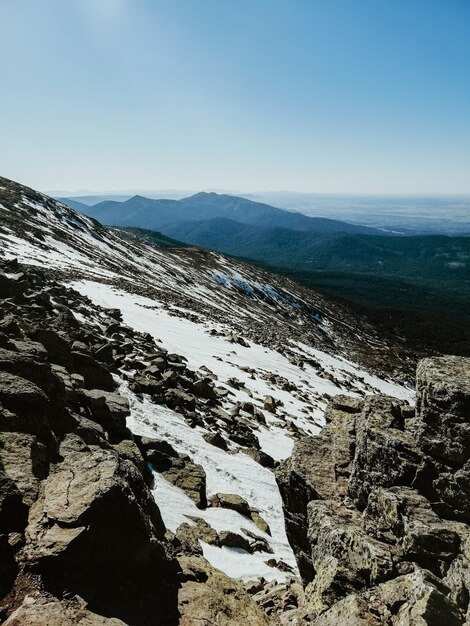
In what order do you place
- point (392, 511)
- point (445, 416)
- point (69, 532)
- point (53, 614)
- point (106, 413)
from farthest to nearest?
1. point (106, 413)
2. point (445, 416)
3. point (392, 511)
4. point (69, 532)
5. point (53, 614)

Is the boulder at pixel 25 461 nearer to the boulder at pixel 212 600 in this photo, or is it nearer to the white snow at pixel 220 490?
the boulder at pixel 212 600

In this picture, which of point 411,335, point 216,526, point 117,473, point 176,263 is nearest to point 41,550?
point 117,473

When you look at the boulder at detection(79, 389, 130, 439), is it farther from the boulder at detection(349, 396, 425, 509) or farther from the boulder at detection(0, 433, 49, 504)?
the boulder at detection(349, 396, 425, 509)

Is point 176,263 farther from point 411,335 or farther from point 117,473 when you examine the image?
point 117,473

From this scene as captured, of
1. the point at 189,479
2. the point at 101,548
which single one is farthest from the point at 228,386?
the point at 101,548

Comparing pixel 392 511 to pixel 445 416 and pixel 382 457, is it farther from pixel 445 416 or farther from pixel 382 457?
pixel 445 416

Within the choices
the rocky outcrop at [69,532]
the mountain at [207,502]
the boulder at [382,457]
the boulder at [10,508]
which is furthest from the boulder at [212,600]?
the boulder at [382,457]

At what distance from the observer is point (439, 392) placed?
863 cm

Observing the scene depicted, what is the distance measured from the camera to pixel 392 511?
816cm

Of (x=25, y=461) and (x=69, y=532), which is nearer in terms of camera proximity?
(x=69, y=532)

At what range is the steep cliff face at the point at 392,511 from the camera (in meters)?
6.48

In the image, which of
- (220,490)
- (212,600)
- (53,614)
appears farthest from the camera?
(220,490)

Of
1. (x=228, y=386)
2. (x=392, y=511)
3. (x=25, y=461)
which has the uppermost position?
(x=25, y=461)

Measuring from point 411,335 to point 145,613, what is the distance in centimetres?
15669
